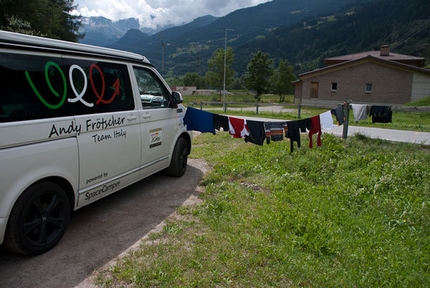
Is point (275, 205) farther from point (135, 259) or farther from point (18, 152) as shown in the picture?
point (18, 152)

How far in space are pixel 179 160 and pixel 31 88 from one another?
315 cm

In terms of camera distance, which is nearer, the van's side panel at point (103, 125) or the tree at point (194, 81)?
the van's side panel at point (103, 125)

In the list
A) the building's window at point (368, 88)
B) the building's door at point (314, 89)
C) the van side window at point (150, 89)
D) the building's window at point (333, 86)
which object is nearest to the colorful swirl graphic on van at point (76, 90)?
the van side window at point (150, 89)

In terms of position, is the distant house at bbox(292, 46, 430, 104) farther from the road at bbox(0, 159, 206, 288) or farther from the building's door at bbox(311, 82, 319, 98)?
the road at bbox(0, 159, 206, 288)

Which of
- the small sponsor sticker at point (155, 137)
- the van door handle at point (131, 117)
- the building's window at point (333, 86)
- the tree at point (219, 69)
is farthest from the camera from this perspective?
the tree at point (219, 69)

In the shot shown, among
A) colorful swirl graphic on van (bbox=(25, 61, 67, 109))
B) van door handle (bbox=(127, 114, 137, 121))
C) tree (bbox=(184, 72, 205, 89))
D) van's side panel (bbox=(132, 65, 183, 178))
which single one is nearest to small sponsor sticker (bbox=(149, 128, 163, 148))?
van's side panel (bbox=(132, 65, 183, 178))

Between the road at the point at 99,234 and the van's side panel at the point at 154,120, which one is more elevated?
the van's side panel at the point at 154,120

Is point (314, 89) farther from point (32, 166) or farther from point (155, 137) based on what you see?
point (32, 166)

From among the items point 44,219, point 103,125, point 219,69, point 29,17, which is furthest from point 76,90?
point 219,69

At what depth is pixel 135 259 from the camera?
3234 mm

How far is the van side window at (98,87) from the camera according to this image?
3564mm

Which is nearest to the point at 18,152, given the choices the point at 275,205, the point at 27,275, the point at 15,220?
the point at 15,220

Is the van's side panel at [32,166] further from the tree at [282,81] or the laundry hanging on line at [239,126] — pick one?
the tree at [282,81]

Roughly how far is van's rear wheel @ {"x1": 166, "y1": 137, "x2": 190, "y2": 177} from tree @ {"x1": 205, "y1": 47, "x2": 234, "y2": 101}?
46.6 metres
